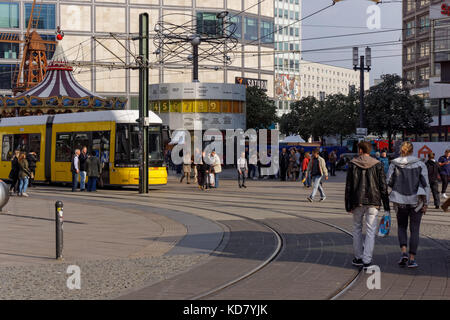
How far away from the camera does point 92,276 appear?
827cm

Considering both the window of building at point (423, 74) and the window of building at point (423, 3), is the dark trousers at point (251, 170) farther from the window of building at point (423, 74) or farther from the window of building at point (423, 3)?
the window of building at point (423, 3)

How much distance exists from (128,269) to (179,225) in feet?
17.2

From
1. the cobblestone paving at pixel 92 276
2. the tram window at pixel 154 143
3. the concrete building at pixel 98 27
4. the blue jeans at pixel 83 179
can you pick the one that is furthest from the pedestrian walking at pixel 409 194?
the concrete building at pixel 98 27

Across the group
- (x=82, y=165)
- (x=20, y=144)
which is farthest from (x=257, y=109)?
(x=82, y=165)

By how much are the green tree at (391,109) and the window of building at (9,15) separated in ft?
127

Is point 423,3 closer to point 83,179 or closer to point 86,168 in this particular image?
point 83,179

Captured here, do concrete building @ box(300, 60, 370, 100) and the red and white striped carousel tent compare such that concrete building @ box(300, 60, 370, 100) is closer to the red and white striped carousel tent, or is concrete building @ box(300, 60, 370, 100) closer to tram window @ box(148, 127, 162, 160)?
the red and white striped carousel tent

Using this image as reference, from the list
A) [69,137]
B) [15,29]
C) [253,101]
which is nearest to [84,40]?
[15,29]

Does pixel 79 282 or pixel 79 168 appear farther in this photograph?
pixel 79 168

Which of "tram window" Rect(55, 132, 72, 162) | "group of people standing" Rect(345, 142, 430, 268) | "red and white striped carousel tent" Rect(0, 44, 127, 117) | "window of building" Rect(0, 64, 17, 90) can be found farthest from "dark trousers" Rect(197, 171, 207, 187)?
"window of building" Rect(0, 64, 17, 90)

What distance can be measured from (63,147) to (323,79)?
156 metres

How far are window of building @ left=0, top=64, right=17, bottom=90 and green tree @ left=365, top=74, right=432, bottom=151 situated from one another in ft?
125
